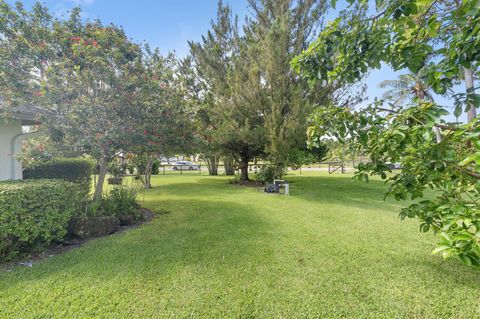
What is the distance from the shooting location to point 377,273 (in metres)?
3.10

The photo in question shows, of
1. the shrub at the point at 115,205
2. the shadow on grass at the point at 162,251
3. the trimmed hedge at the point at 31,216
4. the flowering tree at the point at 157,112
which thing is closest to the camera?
the shadow on grass at the point at 162,251

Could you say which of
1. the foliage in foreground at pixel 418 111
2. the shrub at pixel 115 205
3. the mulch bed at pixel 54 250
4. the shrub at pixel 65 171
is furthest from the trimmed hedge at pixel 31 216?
the foliage in foreground at pixel 418 111

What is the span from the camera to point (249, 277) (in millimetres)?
3023

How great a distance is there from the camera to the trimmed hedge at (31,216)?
329cm

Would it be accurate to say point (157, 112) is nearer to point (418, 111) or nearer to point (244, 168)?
point (418, 111)

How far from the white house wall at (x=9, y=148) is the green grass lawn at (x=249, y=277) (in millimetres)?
4013

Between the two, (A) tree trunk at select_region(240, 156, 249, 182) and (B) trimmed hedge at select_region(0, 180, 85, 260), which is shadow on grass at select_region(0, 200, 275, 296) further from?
(A) tree trunk at select_region(240, 156, 249, 182)

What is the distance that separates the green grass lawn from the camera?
241 centimetres

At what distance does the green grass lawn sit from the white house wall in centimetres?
401

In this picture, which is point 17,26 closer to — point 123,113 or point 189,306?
point 123,113

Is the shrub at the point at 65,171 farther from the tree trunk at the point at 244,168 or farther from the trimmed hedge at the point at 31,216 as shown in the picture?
the tree trunk at the point at 244,168

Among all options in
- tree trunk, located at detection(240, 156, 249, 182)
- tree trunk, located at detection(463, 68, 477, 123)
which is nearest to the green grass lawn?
tree trunk, located at detection(463, 68, 477, 123)

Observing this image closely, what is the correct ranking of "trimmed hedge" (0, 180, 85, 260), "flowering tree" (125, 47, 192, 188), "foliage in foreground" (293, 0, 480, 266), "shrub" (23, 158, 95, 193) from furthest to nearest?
"shrub" (23, 158, 95, 193), "flowering tree" (125, 47, 192, 188), "trimmed hedge" (0, 180, 85, 260), "foliage in foreground" (293, 0, 480, 266)

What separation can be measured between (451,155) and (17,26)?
7252 millimetres
